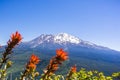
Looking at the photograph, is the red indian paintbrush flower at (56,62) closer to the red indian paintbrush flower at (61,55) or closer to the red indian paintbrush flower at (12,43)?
Answer: the red indian paintbrush flower at (61,55)

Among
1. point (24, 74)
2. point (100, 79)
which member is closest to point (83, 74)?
point (100, 79)

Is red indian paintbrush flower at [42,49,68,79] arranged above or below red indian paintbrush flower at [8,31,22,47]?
below

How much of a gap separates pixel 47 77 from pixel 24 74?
72 centimetres

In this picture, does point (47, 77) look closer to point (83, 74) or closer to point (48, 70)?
point (48, 70)

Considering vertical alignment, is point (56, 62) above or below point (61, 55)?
below

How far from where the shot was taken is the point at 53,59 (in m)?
6.28

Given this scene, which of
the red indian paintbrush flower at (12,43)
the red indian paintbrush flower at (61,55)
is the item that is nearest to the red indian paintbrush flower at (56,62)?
the red indian paintbrush flower at (61,55)

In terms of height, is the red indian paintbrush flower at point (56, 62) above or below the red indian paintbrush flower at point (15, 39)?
below

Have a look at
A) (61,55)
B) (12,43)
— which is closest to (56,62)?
(61,55)

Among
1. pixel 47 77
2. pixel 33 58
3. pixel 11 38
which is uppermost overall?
pixel 11 38

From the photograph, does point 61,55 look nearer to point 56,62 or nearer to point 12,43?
point 56,62

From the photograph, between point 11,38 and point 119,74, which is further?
point 119,74

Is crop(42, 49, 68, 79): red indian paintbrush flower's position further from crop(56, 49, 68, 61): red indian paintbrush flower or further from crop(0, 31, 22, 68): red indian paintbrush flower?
crop(0, 31, 22, 68): red indian paintbrush flower

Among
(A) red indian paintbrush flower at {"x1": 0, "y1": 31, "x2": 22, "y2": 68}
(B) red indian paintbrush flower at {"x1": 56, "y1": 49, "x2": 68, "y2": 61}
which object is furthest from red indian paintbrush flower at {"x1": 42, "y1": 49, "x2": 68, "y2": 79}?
(A) red indian paintbrush flower at {"x1": 0, "y1": 31, "x2": 22, "y2": 68}
